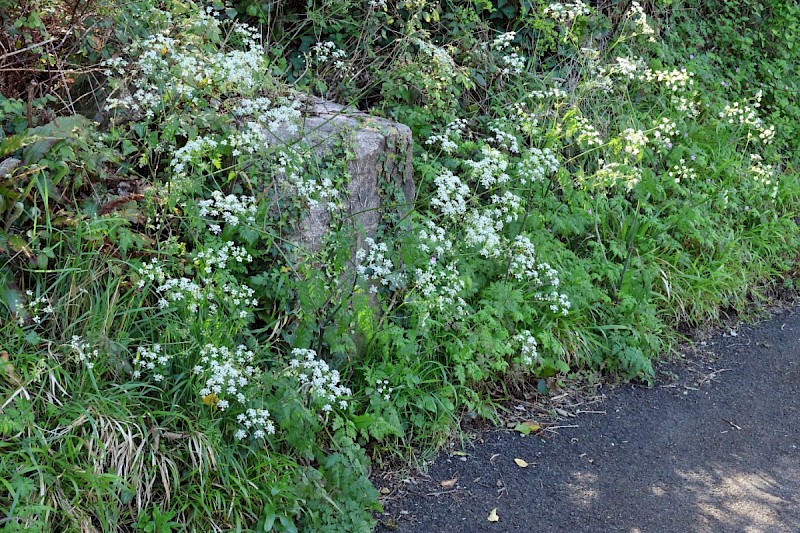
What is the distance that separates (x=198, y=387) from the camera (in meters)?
3.69

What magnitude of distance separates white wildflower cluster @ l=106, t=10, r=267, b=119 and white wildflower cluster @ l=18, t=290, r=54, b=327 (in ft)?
3.36

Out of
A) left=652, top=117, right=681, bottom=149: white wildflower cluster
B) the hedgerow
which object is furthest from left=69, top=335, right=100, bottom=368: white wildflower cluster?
left=652, top=117, right=681, bottom=149: white wildflower cluster

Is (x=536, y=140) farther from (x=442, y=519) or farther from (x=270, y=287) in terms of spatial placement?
(x=442, y=519)

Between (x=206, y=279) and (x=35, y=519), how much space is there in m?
1.21

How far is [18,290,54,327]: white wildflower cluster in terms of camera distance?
351 centimetres

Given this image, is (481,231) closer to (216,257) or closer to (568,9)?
(216,257)

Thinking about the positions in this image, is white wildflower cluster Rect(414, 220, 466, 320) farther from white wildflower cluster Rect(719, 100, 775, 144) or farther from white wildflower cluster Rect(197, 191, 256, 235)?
white wildflower cluster Rect(719, 100, 775, 144)

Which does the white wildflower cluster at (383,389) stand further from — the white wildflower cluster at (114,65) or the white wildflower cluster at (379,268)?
the white wildflower cluster at (114,65)

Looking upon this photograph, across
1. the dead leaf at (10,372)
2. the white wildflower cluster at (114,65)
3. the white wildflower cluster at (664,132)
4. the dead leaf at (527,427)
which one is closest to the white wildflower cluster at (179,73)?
the white wildflower cluster at (114,65)

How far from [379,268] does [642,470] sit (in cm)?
176

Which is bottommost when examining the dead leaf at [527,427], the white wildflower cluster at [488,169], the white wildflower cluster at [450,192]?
the dead leaf at [527,427]

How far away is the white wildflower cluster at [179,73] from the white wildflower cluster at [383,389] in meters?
1.65

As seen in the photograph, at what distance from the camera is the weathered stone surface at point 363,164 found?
4492 mm

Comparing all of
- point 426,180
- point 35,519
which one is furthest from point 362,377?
point 35,519
